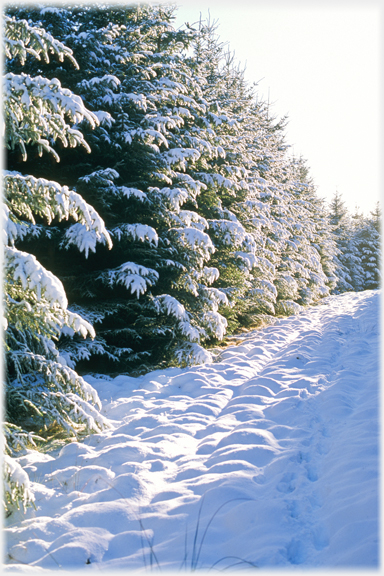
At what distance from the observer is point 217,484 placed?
2893mm

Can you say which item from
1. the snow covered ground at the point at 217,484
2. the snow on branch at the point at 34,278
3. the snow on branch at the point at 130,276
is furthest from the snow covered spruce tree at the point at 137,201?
the snow on branch at the point at 34,278

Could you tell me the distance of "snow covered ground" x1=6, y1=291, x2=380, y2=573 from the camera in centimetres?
228

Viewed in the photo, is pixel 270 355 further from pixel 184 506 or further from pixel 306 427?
pixel 184 506

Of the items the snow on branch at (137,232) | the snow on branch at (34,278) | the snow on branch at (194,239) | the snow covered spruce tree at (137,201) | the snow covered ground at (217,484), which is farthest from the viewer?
the snow on branch at (194,239)

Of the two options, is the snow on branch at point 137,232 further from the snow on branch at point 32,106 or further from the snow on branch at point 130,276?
the snow on branch at point 32,106

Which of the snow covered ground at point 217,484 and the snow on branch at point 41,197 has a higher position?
the snow on branch at point 41,197

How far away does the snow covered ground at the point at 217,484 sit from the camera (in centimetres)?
228

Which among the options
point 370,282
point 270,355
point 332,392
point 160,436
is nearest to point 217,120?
point 270,355

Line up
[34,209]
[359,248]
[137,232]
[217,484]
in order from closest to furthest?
[217,484]
[34,209]
[137,232]
[359,248]

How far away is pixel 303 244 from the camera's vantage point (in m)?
16.3

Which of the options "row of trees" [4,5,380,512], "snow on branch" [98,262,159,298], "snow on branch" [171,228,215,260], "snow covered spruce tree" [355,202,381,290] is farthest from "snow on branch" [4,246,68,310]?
"snow covered spruce tree" [355,202,381,290]

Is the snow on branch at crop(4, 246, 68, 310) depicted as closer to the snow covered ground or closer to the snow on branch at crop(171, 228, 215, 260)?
the snow covered ground

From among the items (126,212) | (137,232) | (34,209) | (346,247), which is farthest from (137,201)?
(346,247)

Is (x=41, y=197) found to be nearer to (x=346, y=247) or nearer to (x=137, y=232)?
(x=137, y=232)
